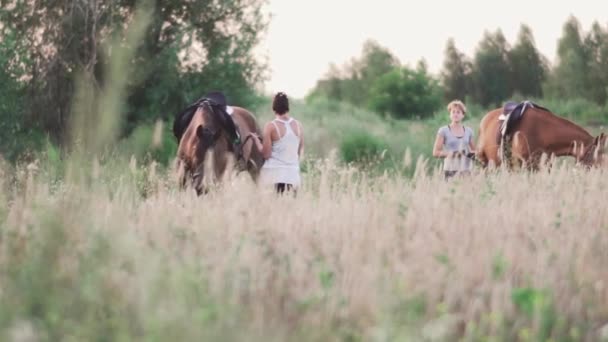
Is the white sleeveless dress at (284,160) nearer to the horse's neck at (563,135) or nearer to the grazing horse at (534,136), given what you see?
the grazing horse at (534,136)

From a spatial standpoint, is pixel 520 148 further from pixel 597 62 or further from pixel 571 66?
pixel 571 66

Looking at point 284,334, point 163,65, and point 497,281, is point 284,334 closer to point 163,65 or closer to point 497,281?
point 497,281

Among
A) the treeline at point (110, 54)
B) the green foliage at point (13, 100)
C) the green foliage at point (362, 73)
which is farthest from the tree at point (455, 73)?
the green foliage at point (13, 100)

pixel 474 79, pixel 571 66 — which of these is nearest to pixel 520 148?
pixel 571 66

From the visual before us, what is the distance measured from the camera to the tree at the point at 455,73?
6681cm

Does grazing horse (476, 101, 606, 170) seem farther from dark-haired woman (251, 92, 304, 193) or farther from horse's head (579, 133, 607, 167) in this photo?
dark-haired woman (251, 92, 304, 193)

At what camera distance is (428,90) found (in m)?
67.8

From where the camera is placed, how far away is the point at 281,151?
9.82 metres

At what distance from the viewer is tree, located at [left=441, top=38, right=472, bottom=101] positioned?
2630 inches

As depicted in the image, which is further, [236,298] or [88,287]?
[236,298]

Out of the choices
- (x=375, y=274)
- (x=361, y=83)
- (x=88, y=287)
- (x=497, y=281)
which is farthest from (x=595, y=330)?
(x=361, y=83)

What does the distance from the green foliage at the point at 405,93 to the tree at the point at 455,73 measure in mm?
931

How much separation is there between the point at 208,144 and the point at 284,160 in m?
0.93

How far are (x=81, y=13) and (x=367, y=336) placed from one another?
16319 mm
